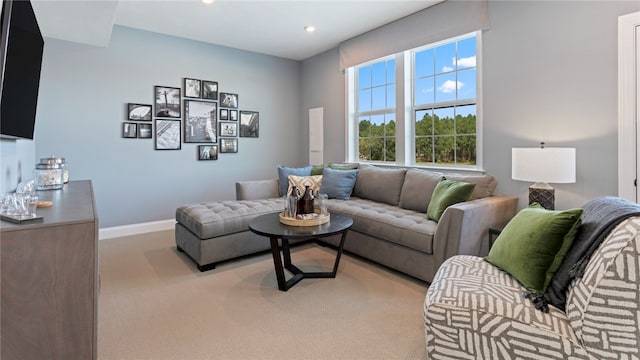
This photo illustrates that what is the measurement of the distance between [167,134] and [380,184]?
9.53ft

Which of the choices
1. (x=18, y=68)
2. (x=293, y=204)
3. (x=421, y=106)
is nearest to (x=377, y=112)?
(x=421, y=106)

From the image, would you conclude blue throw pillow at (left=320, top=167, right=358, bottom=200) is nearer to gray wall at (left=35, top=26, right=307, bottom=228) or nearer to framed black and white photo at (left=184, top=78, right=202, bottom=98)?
gray wall at (left=35, top=26, right=307, bottom=228)

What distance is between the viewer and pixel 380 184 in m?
3.78

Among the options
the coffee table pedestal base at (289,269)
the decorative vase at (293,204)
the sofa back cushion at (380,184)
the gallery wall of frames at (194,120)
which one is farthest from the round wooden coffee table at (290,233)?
the gallery wall of frames at (194,120)

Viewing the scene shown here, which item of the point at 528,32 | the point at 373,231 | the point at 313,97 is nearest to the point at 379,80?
the point at 313,97

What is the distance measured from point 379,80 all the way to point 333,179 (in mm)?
1561

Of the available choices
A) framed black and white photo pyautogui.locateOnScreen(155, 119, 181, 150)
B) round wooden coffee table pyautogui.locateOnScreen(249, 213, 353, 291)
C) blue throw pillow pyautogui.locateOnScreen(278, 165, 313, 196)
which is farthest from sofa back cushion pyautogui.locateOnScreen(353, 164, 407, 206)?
framed black and white photo pyautogui.locateOnScreen(155, 119, 181, 150)

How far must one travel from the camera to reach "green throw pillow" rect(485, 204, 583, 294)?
57.8 inches

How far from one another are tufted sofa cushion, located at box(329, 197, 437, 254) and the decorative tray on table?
526mm

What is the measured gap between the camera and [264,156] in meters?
5.38

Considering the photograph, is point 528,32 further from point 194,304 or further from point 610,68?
point 194,304

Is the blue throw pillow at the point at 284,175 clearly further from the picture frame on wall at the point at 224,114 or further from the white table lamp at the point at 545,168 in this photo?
the white table lamp at the point at 545,168

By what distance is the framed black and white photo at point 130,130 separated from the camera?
413cm

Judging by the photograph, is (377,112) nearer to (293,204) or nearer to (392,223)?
(392,223)
